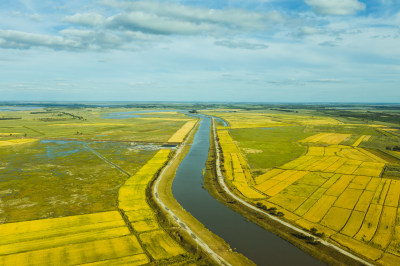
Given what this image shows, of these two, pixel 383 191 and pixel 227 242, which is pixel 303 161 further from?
pixel 227 242

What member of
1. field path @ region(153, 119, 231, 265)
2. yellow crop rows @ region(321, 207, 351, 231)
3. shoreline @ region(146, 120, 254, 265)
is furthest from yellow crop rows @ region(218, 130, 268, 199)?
field path @ region(153, 119, 231, 265)

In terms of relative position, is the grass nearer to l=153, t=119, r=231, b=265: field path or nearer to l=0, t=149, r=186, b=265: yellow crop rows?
l=153, t=119, r=231, b=265: field path

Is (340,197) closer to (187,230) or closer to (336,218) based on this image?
(336,218)

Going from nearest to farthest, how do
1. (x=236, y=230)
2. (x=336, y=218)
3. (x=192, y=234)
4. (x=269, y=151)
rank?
1. (x=192, y=234)
2. (x=236, y=230)
3. (x=336, y=218)
4. (x=269, y=151)

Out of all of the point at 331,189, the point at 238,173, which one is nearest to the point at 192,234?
the point at 238,173

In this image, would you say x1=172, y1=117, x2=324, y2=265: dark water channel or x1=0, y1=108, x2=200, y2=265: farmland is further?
x1=172, y1=117, x2=324, y2=265: dark water channel

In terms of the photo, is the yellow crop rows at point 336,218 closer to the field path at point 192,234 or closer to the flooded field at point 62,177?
the field path at point 192,234

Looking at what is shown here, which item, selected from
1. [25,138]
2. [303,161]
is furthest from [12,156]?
[303,161]
